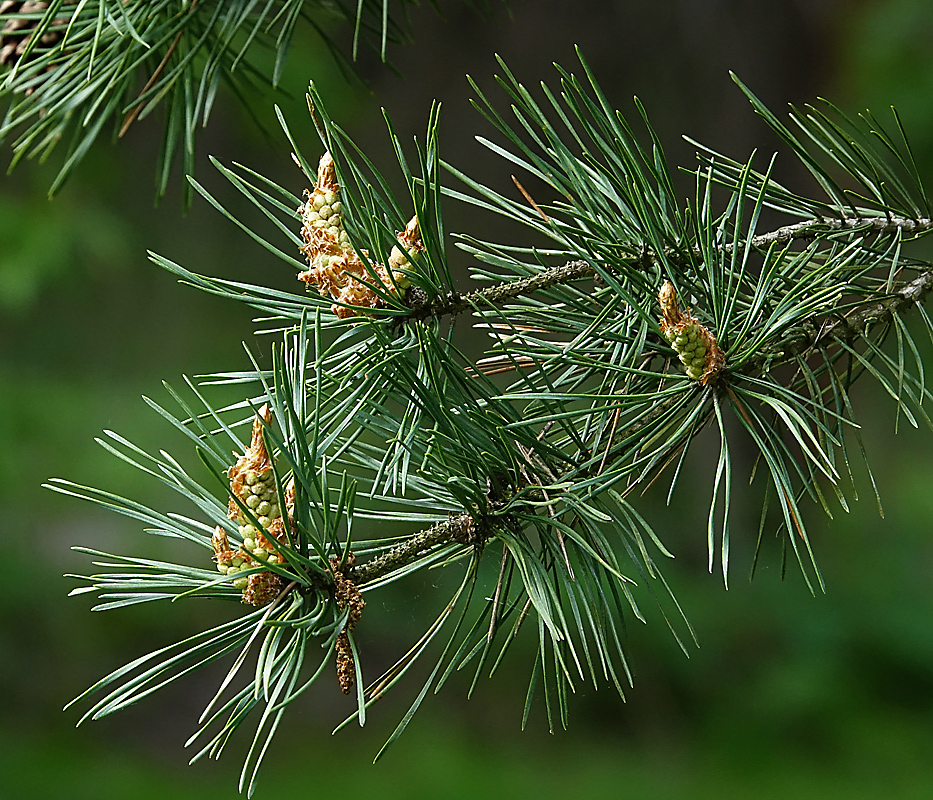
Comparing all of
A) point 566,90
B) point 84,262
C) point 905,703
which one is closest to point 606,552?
point 566,90

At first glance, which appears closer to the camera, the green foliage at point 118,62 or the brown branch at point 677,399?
the brown branch at point 677,399

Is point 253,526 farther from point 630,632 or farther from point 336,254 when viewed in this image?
point 630,632

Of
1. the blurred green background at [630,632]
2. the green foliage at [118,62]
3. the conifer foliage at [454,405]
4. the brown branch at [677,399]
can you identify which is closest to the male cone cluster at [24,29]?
the green foliage at [118,62]

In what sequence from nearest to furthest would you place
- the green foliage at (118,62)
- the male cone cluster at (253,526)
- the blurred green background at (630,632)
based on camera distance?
the male cone cluster at (253,526) < the green foliage at (118,62) < the blurred green background at (630,632)

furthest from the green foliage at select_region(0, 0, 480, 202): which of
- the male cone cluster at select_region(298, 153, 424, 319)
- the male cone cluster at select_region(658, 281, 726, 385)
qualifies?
the male cone cluster at select_region(658, 281, 726, 385)

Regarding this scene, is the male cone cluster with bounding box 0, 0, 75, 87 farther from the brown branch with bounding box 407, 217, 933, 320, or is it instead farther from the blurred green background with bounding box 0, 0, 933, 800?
the blurred green background with bounding box 0, 0, 933, 800

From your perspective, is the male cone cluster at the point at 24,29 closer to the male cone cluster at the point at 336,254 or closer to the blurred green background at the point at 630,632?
the male cone cluster at the point at 336,254

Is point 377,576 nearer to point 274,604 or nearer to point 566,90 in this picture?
point 274,604
